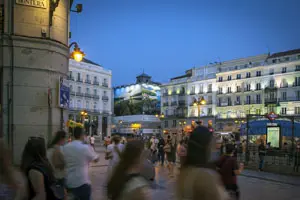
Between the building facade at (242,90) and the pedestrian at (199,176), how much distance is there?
58007 mm

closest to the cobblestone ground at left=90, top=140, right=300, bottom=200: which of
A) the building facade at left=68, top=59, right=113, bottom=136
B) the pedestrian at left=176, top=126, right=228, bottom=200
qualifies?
the pedestrian at left=176, top=126, right=228, bottom=200

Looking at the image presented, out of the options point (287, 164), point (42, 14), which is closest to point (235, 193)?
point (42, 14)

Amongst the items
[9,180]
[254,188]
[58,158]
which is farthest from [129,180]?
[254,188]

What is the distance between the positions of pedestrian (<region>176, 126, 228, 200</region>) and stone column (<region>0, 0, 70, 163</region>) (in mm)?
8800

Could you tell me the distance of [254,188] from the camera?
1192cm

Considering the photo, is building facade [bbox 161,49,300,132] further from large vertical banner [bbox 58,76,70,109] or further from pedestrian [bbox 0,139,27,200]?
pedestrian [bbox 0,139,27,200]

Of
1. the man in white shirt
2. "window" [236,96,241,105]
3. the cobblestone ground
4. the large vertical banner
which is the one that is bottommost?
the cobblestone ground

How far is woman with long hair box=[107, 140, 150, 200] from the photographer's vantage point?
3076 millimetres

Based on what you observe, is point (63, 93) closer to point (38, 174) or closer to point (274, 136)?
point (38, 174)

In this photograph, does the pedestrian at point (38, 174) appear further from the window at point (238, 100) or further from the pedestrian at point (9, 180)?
the window at point (238, 100)

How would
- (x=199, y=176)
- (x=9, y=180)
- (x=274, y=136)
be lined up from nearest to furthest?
1. (x=199, y=176)
2. (x=9, y=180)
3. (x=274, y=136)

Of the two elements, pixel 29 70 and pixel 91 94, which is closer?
pixel 29 70

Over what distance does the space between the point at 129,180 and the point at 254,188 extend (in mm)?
9793

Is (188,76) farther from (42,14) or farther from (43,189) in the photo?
(43,189)
